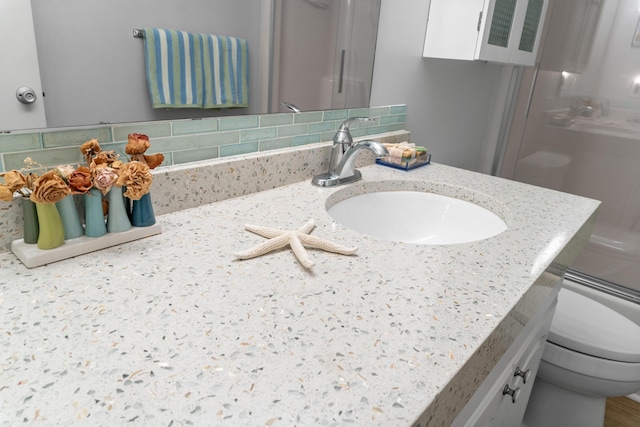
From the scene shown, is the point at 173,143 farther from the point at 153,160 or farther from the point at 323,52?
the point at 323,52

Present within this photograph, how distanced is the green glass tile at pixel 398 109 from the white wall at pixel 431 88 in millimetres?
19

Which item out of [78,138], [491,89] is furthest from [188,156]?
[491,89]

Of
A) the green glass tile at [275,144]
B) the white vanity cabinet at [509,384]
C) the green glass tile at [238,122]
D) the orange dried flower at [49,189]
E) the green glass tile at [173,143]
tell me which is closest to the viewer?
the orange dried flower at [49,189]

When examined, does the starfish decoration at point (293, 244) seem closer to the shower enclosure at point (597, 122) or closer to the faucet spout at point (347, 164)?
the faucet spout at point (347, 164)

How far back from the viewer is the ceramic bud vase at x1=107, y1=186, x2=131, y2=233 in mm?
729

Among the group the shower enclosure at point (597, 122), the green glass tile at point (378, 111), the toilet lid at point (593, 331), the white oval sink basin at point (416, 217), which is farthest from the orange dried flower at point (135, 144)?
the shower enclosure at point (597, 122)

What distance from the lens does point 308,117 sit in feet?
4.04

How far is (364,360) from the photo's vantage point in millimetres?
500

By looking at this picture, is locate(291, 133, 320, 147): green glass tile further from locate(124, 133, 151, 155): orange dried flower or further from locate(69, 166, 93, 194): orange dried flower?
locate(69, 166, 93, 194): orange dried flower

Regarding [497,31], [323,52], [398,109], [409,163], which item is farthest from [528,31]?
[323,52]

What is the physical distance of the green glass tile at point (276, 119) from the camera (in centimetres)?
110

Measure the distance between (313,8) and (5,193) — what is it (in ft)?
2.83

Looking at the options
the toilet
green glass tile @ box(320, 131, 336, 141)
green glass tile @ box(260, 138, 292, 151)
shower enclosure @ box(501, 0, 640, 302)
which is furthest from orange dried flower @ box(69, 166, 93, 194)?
shower enclosure @ box(501, 0, 640, 302)

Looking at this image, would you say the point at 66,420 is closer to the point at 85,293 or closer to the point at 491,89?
the point at 85,293
